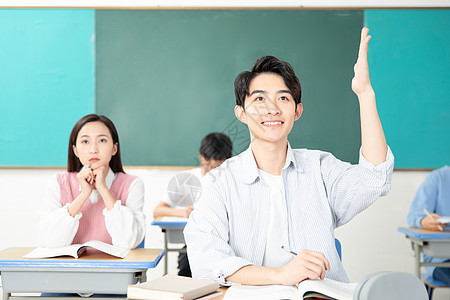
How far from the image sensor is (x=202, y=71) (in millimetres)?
4035

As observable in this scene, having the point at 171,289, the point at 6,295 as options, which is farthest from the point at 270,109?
the point at 6,295

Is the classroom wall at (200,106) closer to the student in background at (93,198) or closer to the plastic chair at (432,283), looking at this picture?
the plastic chair at (432,283)

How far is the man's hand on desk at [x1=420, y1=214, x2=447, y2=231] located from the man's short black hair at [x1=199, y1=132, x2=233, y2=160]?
1.38 meters

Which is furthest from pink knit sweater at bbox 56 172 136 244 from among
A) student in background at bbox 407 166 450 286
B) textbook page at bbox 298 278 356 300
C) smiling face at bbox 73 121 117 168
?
student in background at bbox 407 166 450 286

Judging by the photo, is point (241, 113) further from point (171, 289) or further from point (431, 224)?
point (431, 224)

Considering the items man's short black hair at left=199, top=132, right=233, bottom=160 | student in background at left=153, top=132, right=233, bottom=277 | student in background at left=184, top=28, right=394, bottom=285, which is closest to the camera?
student in background at left=184, top=28, right=394, bottom=285

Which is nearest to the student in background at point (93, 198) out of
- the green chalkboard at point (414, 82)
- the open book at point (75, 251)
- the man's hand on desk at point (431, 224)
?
the open book at point (75, 251)

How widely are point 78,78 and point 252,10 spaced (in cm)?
157

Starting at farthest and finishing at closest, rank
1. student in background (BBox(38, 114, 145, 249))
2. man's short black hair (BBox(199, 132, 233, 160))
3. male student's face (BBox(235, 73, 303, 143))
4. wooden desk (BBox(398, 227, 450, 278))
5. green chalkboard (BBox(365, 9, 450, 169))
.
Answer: green chalkboard (BBox(365, 9, 450, 169)), man's short black hair (BBox(199, 132, 233, 160)), wooden desk (BBox(398, 227, 450, 278)), student in background (BBox(38, 114, 145, 249)), male student's face (BBox(235, 73, 303, 143))

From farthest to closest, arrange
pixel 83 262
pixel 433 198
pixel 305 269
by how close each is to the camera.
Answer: pixel 433 198, pixel 83 262, pixel 305 269

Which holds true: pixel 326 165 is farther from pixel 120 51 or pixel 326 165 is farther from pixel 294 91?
pixel 120 51

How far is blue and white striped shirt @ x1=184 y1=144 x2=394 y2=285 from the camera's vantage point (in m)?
1.34

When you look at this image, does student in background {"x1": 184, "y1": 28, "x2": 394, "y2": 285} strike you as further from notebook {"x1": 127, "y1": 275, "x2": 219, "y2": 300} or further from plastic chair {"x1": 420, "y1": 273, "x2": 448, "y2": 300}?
plastic chair {"x1": 420, "y1": 273, "x2": 448, "y2": 300}

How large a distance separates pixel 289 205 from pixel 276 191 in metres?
0.06
